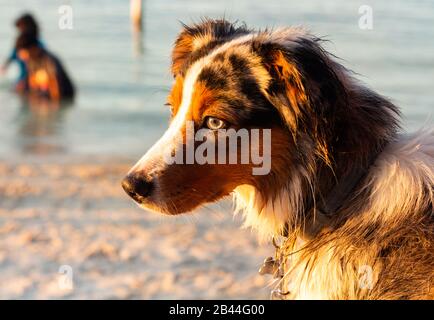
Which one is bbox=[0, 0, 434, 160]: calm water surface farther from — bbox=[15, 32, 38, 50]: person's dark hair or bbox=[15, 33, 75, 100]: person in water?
bbox=[15, 32, 38, 50]: person's dark hair

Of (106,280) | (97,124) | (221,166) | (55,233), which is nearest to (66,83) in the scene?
(97,124)

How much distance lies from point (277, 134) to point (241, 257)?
13.9 ft

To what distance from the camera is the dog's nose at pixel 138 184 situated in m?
3.73

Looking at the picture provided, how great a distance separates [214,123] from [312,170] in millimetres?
524

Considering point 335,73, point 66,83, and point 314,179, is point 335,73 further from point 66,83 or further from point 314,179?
point 66,83

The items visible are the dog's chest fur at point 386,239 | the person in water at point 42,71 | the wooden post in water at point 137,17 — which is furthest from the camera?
the wooden post in water at point 137,17

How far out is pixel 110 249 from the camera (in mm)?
7770

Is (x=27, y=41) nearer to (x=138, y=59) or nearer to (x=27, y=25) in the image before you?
(x=27, y=25)

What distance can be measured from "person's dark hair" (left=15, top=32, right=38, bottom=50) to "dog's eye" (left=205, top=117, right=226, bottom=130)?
13.0m

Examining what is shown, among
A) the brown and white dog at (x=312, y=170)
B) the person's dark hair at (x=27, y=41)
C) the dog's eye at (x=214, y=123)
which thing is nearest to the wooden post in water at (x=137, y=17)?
the person's dark hair at (x=27, y=41)

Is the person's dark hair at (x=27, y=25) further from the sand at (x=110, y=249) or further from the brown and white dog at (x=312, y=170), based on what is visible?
the brown and white dog at (x=312, y=170)

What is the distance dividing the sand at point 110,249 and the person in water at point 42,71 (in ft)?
20.3

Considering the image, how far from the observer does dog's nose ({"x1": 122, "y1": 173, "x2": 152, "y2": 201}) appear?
373 centimetres

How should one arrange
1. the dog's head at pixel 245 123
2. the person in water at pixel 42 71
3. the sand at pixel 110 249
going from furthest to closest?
1. the person in water at pixel 42 71
2. the sand at pixel 110 249
3. the dog's head at pixel 245 123
